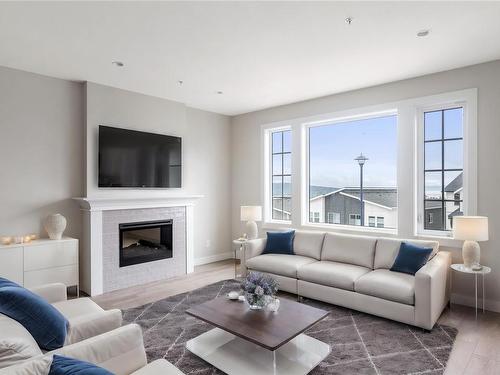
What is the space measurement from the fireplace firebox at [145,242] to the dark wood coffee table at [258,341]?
7.35ft

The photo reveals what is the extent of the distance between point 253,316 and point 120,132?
3336mm

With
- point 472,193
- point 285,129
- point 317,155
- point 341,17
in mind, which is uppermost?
point 341,17

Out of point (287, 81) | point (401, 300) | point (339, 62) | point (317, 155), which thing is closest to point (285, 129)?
point (317, 155)

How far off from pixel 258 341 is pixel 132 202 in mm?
3100

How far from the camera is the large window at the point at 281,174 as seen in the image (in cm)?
570

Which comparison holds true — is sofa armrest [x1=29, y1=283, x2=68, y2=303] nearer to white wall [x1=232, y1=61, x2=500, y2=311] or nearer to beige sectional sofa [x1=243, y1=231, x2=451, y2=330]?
beige sectional sofa [x1=243, y1=231, x2=451, y2=330]

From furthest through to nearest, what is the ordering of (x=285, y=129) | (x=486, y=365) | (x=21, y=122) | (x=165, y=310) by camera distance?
(x=285, y=129)
(x=21, y=122)
(x=165, y=310)
(x=486, y=365)

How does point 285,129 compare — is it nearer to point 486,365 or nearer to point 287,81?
point 287,81

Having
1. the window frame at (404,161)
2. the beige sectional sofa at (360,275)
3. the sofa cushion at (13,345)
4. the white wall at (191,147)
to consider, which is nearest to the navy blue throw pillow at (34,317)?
the sofa cushion at (13,345)

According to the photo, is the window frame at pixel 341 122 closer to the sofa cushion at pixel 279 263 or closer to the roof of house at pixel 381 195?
the roof of house at pixel 381 195

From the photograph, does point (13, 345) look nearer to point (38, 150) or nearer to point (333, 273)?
point (333, 273)

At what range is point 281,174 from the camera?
19.1 ft

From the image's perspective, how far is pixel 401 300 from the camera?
125 inches

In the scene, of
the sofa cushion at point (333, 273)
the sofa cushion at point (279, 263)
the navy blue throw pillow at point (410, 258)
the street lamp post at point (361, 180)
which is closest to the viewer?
the navy blue throw pillow at point (410, 258)
